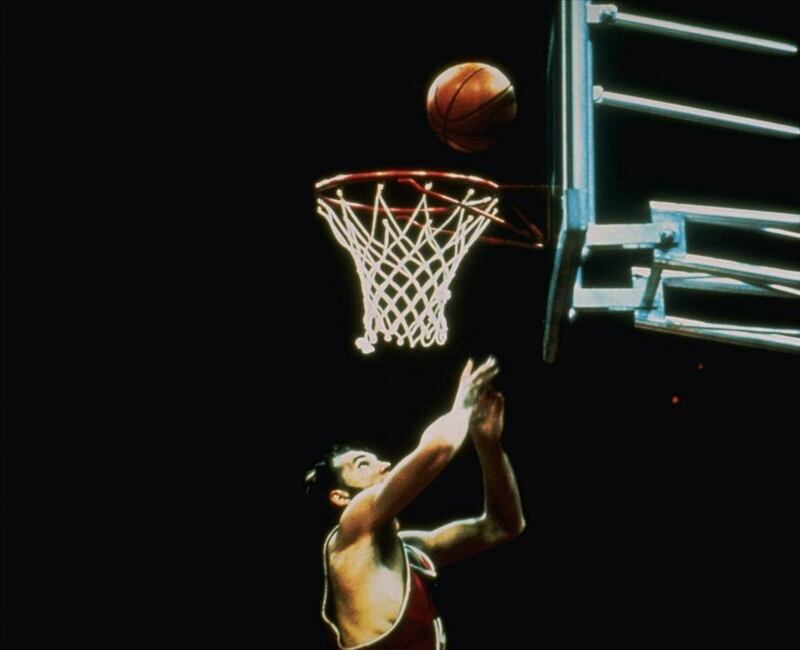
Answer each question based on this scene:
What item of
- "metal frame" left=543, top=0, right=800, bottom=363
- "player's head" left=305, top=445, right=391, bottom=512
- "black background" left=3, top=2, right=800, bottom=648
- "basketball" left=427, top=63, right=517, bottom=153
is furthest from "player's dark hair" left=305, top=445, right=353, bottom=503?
"black background" left=3, top=2, right=800, bottom=648

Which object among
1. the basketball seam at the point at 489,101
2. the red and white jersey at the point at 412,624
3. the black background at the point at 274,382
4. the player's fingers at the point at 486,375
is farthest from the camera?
the black background at the point at 274,382

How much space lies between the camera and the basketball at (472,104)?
348cm

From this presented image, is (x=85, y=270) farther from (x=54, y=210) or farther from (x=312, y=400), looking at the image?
(x=312, y=400)

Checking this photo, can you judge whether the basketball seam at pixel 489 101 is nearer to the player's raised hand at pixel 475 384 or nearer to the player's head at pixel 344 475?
the player's raised hand at pixel 475 384

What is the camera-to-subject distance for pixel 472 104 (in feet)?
11.4

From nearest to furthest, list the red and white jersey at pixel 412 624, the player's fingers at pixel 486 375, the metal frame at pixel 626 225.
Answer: the metal frame at pixel 626 225 < the red and white jersey at pixel 412 624 < the player's fingers at pixel 486 375

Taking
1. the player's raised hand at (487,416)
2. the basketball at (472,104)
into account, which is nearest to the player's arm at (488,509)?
the player's raised hand at (487,416)

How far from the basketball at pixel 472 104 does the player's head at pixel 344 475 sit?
3.80 feet

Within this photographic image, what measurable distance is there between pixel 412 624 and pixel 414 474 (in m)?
0.46

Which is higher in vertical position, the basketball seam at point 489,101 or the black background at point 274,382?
the basketball seam at point 489,101

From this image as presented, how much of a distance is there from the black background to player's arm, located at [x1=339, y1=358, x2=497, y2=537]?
8.01ft

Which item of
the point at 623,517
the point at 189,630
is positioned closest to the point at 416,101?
the point at 623,517

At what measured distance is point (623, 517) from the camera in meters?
5.82

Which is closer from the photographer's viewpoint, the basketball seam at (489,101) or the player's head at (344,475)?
the basketball seam at (489,101)
